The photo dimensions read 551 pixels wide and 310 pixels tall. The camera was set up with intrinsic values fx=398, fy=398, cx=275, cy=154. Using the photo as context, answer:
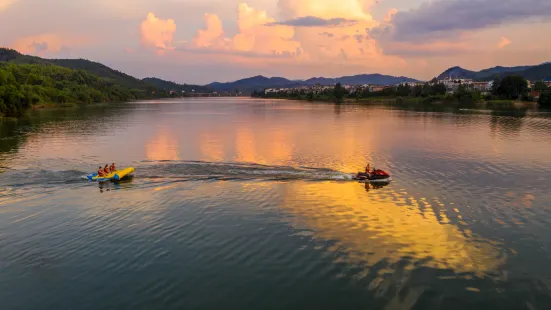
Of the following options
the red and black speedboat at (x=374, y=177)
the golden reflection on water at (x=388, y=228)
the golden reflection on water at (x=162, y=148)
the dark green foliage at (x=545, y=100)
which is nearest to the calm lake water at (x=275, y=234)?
the golden reflection on water at (x=388, y=228)

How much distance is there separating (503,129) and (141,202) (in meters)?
97.6

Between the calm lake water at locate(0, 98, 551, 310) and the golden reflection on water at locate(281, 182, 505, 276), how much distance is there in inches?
6.5

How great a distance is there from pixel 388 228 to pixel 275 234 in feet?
30.1

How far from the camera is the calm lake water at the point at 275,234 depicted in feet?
73.3

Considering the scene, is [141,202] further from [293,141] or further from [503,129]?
[503,129]

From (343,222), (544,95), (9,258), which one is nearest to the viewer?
(9,258)

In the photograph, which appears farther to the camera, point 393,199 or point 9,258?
point 393,199

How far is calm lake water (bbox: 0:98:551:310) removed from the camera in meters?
22.3

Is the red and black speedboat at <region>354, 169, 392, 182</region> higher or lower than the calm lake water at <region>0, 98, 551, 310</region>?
higher

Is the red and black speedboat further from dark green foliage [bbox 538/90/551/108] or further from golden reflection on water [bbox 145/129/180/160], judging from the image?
dark green foliage [bbox 538/90/551/108]

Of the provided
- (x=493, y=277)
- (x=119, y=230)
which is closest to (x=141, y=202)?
(x=119, y=230)

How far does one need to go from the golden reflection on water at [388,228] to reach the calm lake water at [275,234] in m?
0.17

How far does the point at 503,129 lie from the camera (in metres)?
104

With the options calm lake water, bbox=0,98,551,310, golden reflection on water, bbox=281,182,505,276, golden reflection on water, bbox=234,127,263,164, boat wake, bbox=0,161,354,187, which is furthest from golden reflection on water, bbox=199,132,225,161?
golden reflection on water, bbox=281,182,505,276
